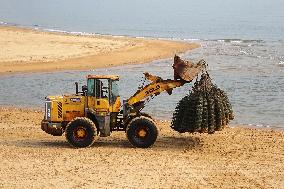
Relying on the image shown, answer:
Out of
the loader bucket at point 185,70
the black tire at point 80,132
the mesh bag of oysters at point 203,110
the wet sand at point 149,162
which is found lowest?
the wet sand at point 149,162

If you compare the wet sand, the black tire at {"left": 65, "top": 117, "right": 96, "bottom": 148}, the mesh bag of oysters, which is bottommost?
the wet sand

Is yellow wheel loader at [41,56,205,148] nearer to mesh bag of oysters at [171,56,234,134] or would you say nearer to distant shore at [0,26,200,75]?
mesh bag of oysters at [171,56,234,134]

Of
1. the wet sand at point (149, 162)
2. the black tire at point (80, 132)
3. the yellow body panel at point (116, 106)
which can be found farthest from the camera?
the yellow body panel at point (116, 106)

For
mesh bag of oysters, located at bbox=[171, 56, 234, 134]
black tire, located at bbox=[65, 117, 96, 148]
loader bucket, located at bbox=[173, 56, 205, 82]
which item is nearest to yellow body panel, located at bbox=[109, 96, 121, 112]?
black tire, located at bbox=[65, 117, 96, 148]

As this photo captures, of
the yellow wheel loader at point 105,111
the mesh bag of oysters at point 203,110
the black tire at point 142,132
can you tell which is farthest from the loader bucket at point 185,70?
the black tire at point 142,132

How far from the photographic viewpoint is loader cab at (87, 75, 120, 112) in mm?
16812

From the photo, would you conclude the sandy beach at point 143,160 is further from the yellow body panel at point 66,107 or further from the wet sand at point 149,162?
the yellow body panel at point 66,107

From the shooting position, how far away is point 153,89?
17.0 metres

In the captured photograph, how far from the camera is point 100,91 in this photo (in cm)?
1689

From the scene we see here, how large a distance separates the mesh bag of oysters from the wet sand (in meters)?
0.76

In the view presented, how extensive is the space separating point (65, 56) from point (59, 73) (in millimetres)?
7288

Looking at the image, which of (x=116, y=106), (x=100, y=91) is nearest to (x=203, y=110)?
(x=116, y=106)

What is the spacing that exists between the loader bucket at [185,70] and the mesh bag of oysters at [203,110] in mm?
342

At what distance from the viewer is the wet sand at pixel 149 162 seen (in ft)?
45.8
